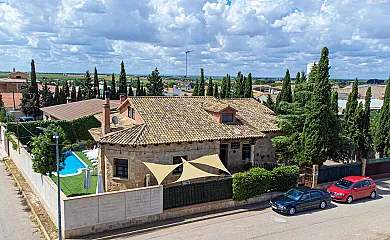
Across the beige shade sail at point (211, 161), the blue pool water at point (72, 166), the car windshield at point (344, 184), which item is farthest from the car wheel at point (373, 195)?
the blue pool water at point (72, 166)

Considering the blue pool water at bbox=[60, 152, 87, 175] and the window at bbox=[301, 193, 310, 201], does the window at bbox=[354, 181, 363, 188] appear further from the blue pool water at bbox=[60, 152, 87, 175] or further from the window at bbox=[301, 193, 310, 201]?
the blue pool water at bbox=[60, 152, 87, 175]

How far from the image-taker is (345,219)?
65.2ft

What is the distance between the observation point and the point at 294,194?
20.8 m

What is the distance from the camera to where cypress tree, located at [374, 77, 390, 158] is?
30452 millimetres

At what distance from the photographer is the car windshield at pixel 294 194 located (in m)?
20.5

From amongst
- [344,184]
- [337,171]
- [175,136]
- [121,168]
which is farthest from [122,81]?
[344,184]

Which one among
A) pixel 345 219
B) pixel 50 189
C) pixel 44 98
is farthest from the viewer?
pixel 44 98

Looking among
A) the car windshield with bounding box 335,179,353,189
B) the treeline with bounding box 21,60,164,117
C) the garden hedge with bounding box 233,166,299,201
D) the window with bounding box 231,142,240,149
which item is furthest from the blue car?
the treeline with bounding box 21,60,164,117

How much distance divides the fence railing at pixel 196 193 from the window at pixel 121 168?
4.06 metres

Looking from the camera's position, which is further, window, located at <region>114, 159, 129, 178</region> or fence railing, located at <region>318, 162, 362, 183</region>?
fence railing, located at <region>318, 162, 362, 183</region>

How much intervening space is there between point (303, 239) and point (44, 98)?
5523 cm

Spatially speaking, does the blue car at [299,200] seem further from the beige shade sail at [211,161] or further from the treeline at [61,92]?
the treeline at [61,92]

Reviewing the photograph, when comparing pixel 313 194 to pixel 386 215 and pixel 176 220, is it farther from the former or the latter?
pixel 176 220

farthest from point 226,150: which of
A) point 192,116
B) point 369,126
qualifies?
point 369,126
